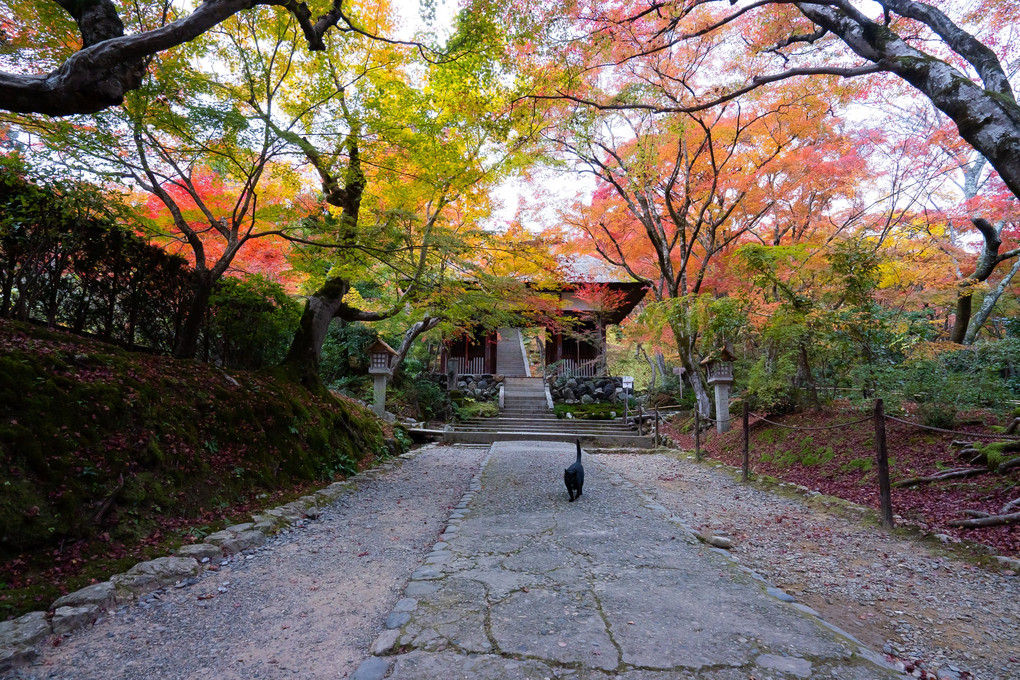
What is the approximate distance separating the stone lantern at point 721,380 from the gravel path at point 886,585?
17.6ft

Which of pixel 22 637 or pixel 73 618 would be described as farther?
pixel 73 618

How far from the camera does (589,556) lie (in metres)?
3.58

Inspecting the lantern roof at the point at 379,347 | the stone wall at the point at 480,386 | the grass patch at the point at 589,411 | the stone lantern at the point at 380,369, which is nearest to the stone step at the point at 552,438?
the stone lantern at the point at 380,369

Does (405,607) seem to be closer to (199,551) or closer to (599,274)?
(199,551)

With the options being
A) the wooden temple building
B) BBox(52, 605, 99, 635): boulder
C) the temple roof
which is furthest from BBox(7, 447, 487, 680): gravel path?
the temple roof

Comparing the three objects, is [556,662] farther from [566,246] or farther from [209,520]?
[566,246]

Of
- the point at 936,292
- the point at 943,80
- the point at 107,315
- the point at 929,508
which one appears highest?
the point at 943,80

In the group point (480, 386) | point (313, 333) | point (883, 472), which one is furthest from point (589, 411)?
point (883, 472)

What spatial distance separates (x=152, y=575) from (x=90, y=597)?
0.41 metres

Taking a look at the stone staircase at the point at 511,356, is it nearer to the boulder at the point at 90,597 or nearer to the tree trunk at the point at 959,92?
the tree trunk at the point at 959,92

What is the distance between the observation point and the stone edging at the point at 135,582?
7.15 ft

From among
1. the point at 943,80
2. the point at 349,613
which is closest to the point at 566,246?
the point at 943,80

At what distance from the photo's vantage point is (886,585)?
324 centimetres

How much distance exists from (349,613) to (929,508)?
5385 mm
